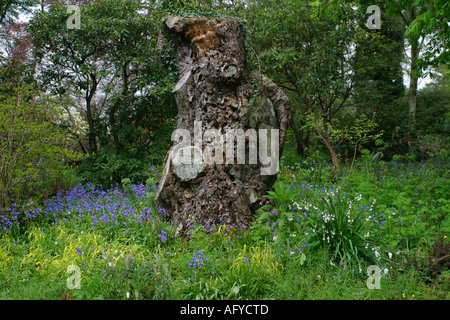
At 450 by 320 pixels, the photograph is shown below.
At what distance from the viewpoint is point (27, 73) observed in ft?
25.5

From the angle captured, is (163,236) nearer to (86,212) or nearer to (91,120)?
(86,212)

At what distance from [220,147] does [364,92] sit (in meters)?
7.12

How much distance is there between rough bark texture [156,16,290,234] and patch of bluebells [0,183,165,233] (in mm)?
488

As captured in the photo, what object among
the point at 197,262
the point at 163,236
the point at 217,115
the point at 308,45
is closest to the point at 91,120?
the point at 217,115

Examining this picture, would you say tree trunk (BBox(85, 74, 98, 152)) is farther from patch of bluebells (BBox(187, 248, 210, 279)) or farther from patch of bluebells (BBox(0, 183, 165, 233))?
patch of bluebells (BBox(187, 248, 210, 279))

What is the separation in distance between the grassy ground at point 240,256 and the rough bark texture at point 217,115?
0.27 metres

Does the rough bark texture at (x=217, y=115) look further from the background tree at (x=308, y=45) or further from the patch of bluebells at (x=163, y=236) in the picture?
the background tree at (x=308, y=45)

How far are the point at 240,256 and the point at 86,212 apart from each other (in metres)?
3.25

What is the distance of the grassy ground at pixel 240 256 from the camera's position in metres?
3.11

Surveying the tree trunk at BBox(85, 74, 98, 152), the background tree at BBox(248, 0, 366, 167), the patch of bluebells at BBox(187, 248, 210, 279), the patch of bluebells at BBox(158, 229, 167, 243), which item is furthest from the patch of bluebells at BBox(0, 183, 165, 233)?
the background tree at BBox(248, 0, 366, 167)

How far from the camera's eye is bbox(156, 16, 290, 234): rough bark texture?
14.4ft

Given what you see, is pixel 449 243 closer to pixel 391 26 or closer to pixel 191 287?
pixel 191 287

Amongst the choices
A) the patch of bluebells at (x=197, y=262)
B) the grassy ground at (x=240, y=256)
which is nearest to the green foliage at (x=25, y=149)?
the grassy ground at (x=240, y=256)
